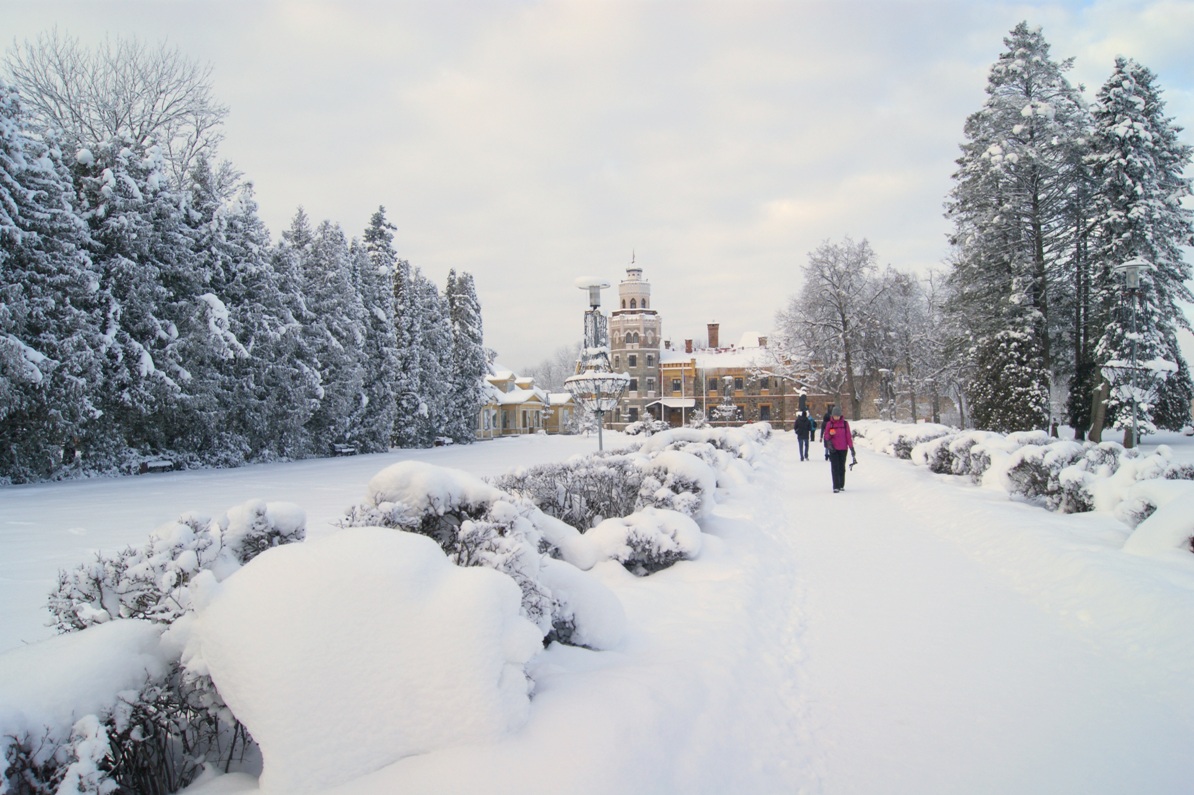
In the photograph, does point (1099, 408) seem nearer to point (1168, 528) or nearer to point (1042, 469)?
point (1042, 469)

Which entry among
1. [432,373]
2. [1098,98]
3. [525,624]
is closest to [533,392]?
[432,373]

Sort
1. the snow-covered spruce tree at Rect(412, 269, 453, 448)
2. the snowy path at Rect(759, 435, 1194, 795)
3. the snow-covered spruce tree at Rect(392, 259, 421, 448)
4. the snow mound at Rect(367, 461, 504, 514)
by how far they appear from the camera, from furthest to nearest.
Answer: the snow-covered spruce tree at Rect(412, 269, 453, 448)
the snow-covered spruce tree at Rect(392, 259, 421, 448)
the snow mound at Rect(367, 461, 504, 514)
the snowy path at Rect(759, 435, 1194, 795)

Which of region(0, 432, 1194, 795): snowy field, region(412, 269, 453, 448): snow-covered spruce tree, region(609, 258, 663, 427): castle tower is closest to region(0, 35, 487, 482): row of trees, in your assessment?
region(412, 269, 453, 448): snow-covered spruce tree

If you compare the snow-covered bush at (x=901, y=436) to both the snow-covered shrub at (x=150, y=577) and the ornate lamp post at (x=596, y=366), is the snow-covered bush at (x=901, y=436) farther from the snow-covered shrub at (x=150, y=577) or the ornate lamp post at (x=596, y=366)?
the snow-covered shrub at (x=150, y=577)

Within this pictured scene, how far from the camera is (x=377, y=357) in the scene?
1409 inches

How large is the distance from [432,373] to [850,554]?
3503cm

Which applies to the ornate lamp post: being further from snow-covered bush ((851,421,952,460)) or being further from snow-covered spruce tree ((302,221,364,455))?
snow-covered spruce tree ((302,221,364,455))

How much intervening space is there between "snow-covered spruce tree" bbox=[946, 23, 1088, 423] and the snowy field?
18.9 meters

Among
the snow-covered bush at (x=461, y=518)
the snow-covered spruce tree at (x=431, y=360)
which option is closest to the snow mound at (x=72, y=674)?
the snow-covered bush at (x=461, y=518)

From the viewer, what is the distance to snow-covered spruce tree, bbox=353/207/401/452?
35.2 metres

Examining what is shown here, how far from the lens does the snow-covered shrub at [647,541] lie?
647 cm

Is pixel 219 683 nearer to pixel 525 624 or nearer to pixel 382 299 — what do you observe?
pixel 525 624

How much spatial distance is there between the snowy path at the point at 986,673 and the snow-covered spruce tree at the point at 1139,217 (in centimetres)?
1887

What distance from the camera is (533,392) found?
66125 mm
